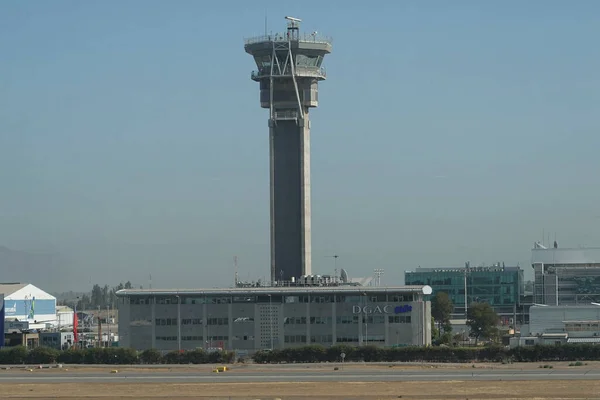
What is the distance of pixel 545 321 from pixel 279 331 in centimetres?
4253

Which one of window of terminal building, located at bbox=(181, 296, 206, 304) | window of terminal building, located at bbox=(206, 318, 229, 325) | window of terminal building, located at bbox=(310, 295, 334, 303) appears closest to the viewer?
window of terminal building, located at bbox=(310, 295, 334, 303)

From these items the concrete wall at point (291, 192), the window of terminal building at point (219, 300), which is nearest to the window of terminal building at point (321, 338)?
the window of terminal building at point (219, 300)

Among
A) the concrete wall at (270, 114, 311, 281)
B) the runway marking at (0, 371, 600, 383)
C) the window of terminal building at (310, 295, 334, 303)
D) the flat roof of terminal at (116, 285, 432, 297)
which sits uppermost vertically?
the concrete wall at (270, 114, 311, 281)

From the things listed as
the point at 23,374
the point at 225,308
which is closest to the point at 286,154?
the point at 225,308

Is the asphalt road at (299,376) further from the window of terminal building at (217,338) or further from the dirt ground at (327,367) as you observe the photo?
the window of terminal building at (217,338)

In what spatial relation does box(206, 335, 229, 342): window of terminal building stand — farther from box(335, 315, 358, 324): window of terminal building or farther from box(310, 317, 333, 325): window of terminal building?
box(335, 315, 358, 324): window of terminal building

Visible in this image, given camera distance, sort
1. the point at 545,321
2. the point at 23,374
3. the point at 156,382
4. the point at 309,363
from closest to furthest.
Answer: the point at 156,382, the point at 23,374, the point at 309,363, the point at 545,321

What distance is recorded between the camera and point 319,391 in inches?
3895

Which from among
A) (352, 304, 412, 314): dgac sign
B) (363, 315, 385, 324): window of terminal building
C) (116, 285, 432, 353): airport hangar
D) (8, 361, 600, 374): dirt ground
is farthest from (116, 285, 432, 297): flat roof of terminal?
(8, 361, 600, 374): dirt ground

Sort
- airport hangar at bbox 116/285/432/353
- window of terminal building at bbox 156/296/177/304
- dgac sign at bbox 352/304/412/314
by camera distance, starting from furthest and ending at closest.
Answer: window of terminal building at bbox 156/296/177/304 → airport hangar at bbox 116/285/432/353 → dgac sign at bbox 352/304/412/314

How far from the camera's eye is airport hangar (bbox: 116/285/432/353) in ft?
527

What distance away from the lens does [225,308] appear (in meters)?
164

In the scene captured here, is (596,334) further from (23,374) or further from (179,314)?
(23,374)

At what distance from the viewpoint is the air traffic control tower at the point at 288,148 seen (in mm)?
188500
